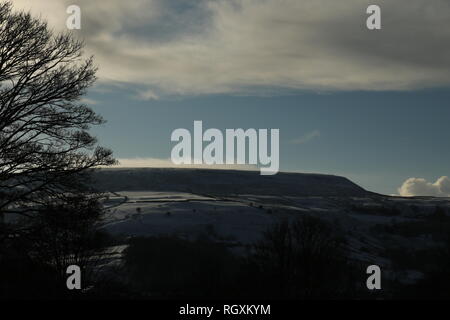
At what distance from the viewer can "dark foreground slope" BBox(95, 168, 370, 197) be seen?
129525mm

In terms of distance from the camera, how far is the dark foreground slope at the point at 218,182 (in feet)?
425

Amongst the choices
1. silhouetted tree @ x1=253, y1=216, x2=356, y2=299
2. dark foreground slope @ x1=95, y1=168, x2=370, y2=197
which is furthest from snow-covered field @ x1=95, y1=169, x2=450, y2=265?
silhouetted tree @ x1=253, y1=216, x2=356, y2=299

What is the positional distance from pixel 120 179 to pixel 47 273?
376ft

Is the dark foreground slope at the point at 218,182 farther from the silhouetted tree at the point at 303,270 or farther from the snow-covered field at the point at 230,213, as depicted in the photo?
the silhouetted tree at the point at 303,270

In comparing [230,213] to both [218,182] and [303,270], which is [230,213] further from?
[218,182]

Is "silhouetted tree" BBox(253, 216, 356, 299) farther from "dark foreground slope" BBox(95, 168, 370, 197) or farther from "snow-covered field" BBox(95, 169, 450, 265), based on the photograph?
"dark foreground slope" BBox(95, 168, 370, 197)

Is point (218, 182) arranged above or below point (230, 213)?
above

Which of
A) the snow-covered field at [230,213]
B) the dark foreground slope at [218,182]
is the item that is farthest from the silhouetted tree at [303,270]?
the dark foreground slope at [218,182]

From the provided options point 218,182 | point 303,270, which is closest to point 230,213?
point 303,270

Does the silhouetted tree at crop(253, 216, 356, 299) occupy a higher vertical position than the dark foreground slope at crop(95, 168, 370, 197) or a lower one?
lower

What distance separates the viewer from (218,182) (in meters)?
148

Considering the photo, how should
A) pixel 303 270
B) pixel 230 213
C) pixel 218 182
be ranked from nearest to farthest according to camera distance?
pixel 303 270
pixel 230 213
pixel 218 182
